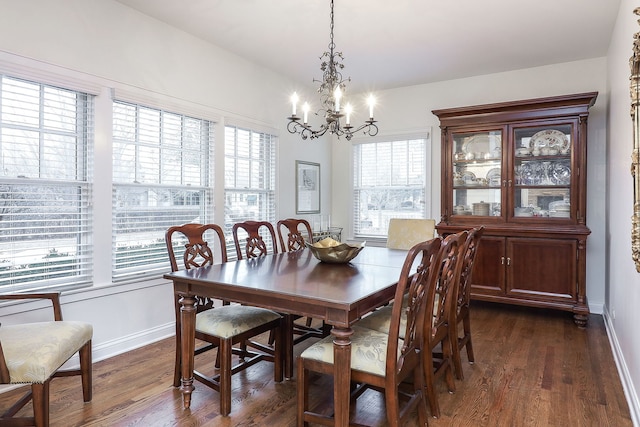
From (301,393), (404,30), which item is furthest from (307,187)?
(301,393)

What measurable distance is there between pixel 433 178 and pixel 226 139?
261 cm

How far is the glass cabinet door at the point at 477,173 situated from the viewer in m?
4.38

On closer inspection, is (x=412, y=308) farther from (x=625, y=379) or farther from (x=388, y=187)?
(x=388, y=187)

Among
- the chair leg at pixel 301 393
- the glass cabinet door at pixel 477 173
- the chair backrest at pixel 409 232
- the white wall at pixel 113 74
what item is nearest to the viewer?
the chair leg at pixel 301 393

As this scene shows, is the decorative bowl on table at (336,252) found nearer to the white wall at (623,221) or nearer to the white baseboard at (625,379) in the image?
the white wall at (623,221)

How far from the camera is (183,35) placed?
3607 mm

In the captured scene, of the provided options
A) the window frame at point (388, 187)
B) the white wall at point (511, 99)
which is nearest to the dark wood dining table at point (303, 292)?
the window frame at point (388, 187)

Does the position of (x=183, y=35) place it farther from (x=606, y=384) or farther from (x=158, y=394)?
(x=606, y=384)

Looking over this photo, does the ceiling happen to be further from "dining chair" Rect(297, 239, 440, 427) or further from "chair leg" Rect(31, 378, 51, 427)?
"chair leg" Rect(31, 378, 51, 427)

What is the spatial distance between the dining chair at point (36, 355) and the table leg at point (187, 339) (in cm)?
55

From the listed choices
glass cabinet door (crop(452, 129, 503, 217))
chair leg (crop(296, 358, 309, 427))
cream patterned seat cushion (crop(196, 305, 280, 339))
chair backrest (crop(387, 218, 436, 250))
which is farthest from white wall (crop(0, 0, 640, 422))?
chair leg (crop(296, 358, 309, 427))

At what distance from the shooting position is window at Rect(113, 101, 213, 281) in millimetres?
3205

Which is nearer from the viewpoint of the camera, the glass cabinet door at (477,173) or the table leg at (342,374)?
the table leg at (342,374)

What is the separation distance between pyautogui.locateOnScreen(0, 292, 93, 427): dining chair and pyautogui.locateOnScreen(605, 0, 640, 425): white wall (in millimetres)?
2924
